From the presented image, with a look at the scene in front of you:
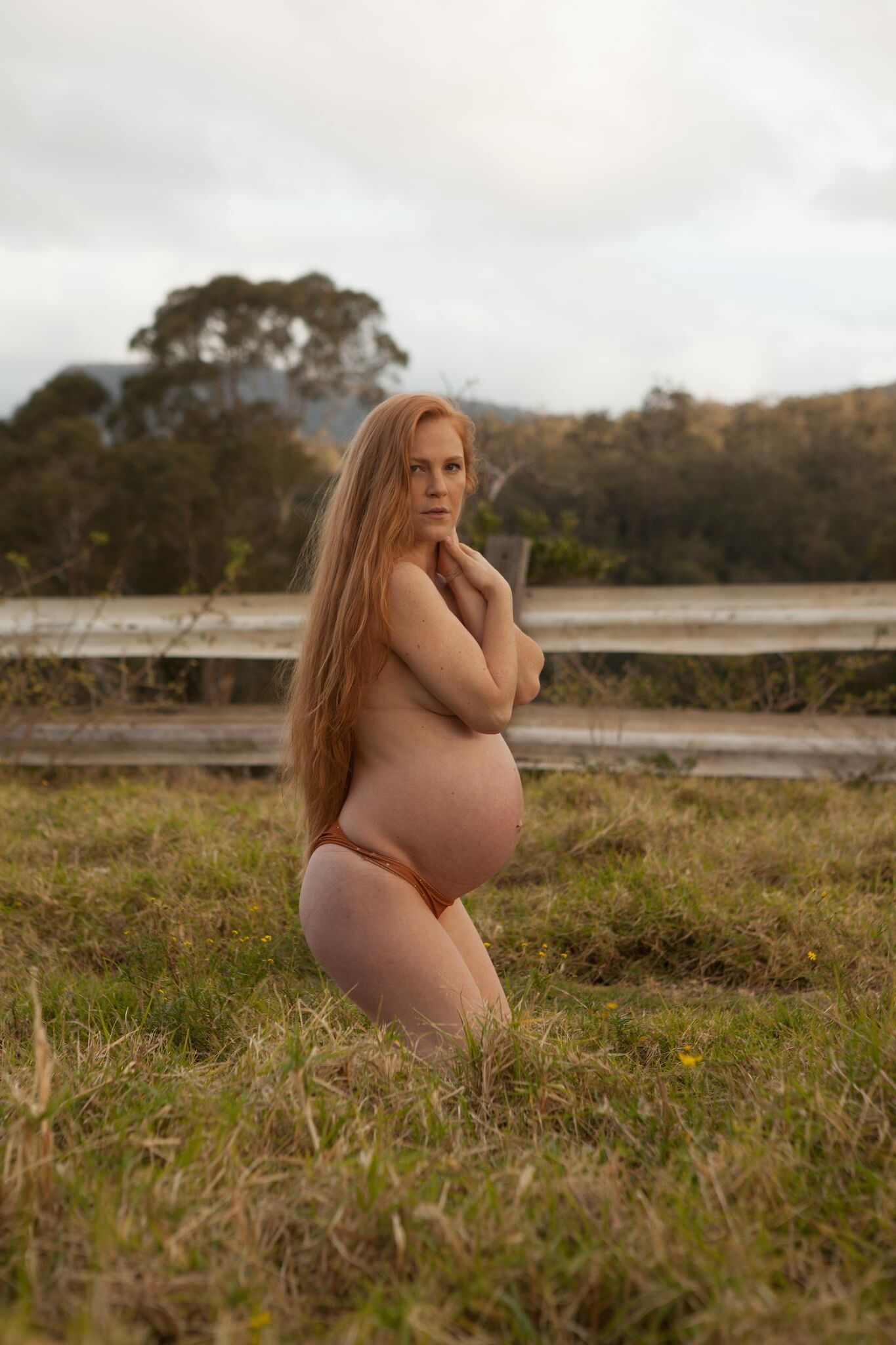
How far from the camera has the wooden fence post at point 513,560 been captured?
6531 mm

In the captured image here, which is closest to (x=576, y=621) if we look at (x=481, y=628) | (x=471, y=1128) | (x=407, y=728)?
(x=481, y=628)

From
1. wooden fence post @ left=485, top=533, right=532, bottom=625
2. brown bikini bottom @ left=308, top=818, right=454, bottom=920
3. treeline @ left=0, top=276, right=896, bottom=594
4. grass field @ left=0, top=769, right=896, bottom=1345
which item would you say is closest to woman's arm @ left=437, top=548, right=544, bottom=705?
brown bikini bottom @ left=308, top=818, right=454, bottom=920

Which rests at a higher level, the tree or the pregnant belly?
the tree

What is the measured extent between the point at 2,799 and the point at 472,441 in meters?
3.71

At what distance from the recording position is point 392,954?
2.52 meters

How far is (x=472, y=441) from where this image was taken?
9.73 ft

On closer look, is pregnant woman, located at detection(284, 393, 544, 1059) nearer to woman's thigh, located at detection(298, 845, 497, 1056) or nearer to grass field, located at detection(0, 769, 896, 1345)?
woman's thigh, located at detection(298, 845, 497, 1056)

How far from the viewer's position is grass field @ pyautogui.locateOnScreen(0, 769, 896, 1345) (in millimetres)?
1504

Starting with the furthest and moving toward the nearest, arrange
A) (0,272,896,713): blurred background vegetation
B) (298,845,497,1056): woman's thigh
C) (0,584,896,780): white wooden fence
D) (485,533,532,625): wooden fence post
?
(0,272,896,713): blurred background vegetation, (485,533,532,625): wooden fence post, (0,584,896,780): white wooden fence, (298,845,497,1056): woman's thigh

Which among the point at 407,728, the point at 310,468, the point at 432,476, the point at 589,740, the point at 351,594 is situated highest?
the point at 310,468

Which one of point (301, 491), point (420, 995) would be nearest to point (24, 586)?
point (420, 995)

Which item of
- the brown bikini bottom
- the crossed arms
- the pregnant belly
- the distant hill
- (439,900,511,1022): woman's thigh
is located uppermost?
the distant hill

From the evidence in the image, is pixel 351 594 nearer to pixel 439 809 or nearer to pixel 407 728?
pixel 407 728

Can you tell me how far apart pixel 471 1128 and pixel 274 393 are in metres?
28.3
